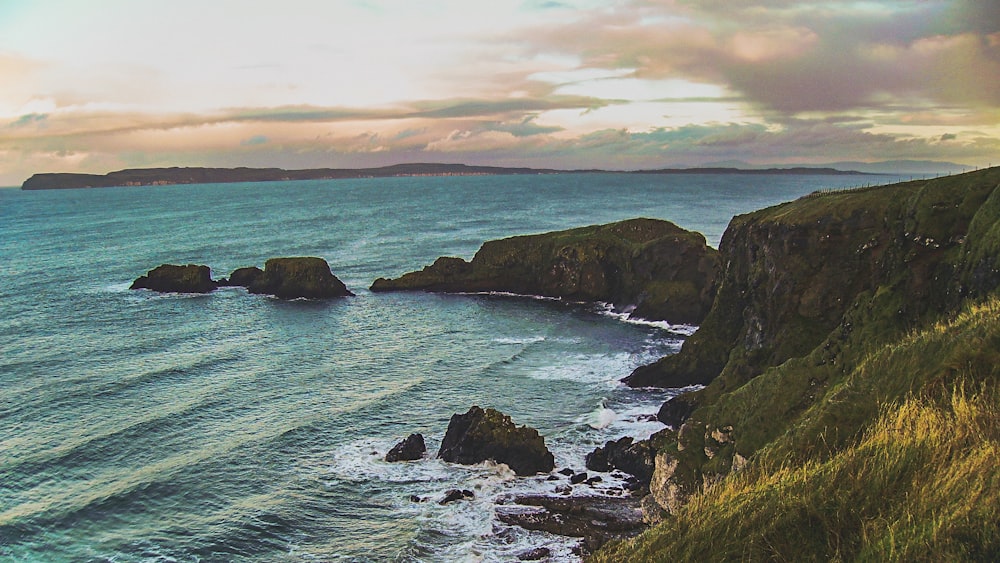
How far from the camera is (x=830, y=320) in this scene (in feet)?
126

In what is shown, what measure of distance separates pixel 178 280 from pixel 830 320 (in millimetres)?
73486

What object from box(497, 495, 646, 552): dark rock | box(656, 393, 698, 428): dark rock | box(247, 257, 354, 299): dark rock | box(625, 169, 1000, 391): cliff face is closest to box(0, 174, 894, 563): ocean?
box(497, 495, 646, 552): dark rock

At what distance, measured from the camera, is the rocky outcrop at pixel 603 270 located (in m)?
72.3

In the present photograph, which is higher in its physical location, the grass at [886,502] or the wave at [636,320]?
the grass at [886,502]

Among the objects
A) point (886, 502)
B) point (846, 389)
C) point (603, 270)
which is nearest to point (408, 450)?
point (846, 389)

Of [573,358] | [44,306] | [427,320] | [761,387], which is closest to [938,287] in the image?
[761,387]

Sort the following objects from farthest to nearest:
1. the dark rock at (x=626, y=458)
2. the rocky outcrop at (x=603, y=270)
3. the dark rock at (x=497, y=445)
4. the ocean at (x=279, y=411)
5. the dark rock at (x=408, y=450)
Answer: the rocky outcrop at (x=603, y=270) < the dark rock at (x=408, y=450) < the dark rock at (x=497, y=445) < the dark rock at (x=626, y=458) < the ocean at (x=279, y=411)

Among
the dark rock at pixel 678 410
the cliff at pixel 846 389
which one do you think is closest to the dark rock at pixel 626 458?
the cliff at pixel 846 389

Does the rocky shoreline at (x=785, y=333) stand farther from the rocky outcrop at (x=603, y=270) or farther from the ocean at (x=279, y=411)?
the rocky outcrop at (x=603, y=270)

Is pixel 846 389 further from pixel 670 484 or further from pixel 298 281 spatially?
pixel 298 281

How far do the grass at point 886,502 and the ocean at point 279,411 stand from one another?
1693 centimetres

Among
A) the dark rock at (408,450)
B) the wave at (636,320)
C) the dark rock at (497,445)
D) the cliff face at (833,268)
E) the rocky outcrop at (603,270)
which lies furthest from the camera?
the rocky outcrop at (603,270)

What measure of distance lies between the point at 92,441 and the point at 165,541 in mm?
13341

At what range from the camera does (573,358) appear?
5903cm
